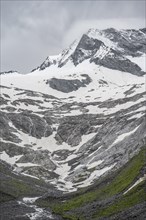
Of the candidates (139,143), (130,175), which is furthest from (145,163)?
(139,143)

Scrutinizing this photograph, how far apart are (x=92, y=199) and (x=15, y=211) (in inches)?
910

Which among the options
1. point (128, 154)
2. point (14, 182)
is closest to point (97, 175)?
point (128, 154)

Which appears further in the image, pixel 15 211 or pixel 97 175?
pixel 97 175

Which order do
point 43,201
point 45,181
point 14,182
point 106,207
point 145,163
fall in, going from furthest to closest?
point 45,181 → point 14,182 → point 43,201 → point 145,163 → point 106,207

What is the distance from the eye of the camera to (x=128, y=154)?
181 meters

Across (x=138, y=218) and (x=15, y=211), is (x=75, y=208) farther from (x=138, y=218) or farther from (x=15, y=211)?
(x=138, y=218)

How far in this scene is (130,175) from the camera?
12188cm

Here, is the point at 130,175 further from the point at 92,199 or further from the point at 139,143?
the point at 139,143

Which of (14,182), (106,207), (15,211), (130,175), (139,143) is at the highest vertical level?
(139,143)

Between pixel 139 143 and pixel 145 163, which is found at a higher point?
pixel 139 143

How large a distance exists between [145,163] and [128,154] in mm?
61441

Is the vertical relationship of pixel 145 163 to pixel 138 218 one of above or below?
above

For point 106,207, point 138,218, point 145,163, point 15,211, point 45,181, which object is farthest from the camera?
point 45,181

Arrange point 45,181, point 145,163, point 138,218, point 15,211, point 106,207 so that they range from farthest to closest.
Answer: point 45,181, point 145,163, point 15,211, point 106,207, point 138,218
